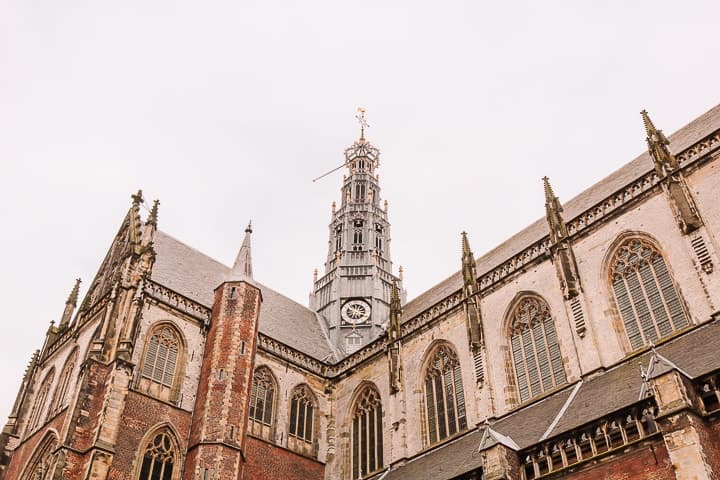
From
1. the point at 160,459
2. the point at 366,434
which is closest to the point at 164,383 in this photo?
the point at 160,459

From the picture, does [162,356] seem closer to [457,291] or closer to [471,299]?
[457,291]

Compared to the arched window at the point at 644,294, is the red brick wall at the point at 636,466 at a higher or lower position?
lower

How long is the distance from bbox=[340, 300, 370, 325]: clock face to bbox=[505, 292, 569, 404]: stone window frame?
1400 centimetres

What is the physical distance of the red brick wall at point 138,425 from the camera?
2021cm

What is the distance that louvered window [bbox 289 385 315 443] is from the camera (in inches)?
1032

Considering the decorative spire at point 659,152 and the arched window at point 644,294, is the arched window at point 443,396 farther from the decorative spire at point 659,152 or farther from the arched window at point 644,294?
the decorative spire at point 659,152

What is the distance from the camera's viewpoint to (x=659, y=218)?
19484mm

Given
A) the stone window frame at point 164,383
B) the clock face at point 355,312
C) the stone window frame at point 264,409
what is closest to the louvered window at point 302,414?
the stone window frame at point 264,409

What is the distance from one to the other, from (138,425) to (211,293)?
817 cm

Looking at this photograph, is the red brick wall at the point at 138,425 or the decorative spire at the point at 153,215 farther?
the decorative spire at the point at 153,215

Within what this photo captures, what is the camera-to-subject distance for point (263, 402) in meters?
25.6

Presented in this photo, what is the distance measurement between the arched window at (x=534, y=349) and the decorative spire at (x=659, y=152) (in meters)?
5.51

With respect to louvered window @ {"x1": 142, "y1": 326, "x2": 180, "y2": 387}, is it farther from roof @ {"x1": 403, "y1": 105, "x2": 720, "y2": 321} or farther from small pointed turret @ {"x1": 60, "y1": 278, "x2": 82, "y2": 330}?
roof @ {"x1": 403, "y1": 105, "x2": 720, "y2": 321}

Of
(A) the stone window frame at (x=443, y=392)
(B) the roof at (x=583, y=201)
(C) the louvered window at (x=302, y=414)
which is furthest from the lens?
(C) the louvered window at (x=302, y=414)
